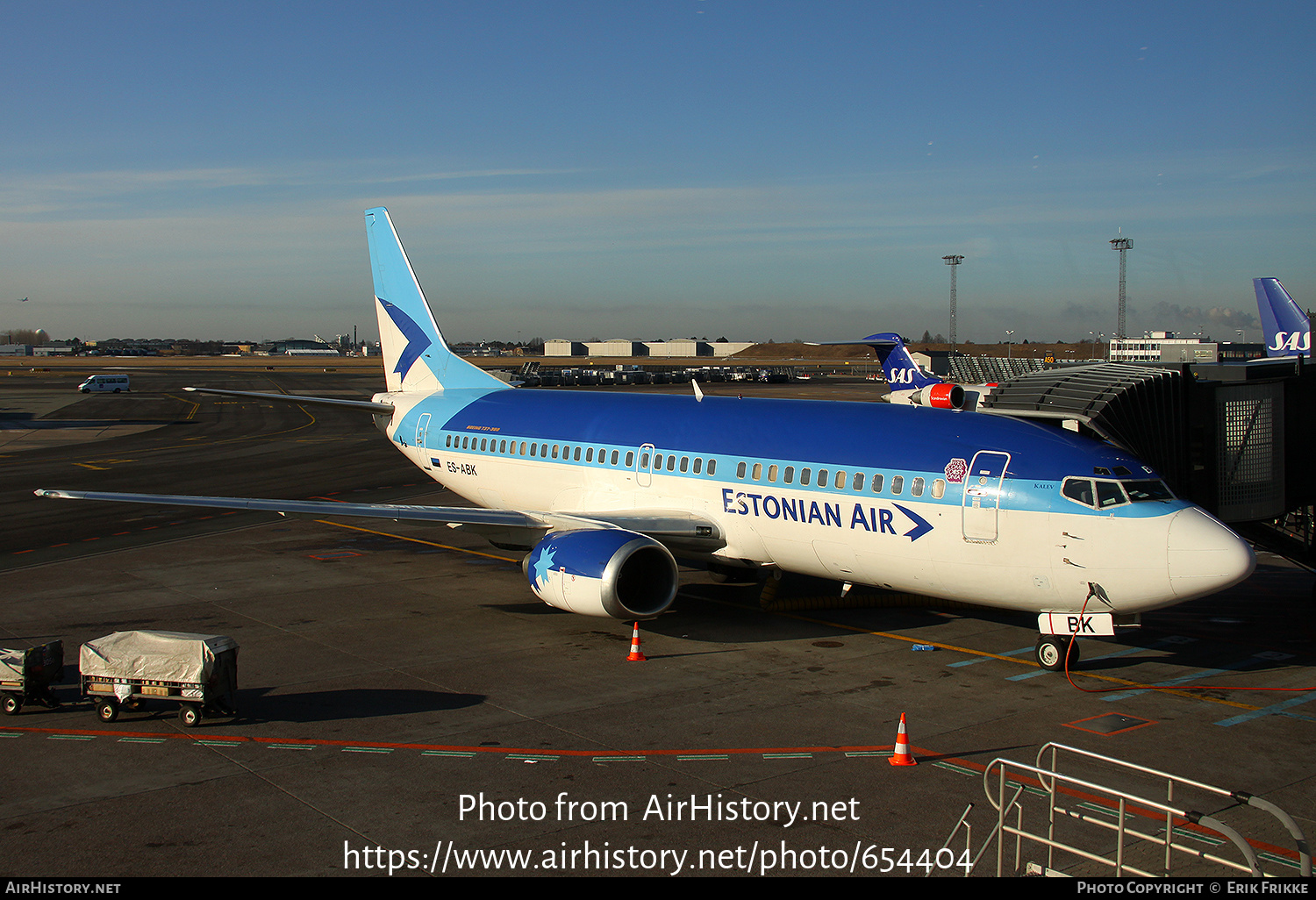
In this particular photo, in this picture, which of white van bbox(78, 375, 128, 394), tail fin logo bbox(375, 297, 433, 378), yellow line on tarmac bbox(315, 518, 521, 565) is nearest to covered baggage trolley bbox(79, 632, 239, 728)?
yellow line on tarmac bbox(315, 518, 521, 565)

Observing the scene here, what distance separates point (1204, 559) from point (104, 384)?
346 ft

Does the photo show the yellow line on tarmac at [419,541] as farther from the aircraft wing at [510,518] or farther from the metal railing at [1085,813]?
the metal railing at [1085,813]

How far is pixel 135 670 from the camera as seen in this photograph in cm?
1425

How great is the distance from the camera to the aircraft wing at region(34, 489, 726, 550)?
64.2ft

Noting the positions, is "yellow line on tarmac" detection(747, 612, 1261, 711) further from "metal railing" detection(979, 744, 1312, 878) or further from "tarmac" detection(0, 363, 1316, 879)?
"metal railing" detection(979, 744, 1312, 878)

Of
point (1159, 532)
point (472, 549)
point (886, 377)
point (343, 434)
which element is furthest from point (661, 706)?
point (343, 434)

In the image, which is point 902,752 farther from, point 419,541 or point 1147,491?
point 419,541

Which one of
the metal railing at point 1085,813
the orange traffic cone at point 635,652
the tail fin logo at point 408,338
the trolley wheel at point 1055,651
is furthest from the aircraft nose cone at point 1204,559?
the tail fin logo at point 408,338

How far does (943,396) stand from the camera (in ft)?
89.2

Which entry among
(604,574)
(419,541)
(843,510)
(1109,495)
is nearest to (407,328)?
(419,541)

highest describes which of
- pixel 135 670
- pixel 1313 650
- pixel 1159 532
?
pixel 1159 532

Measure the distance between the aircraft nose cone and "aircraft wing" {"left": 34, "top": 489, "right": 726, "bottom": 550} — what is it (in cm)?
881
